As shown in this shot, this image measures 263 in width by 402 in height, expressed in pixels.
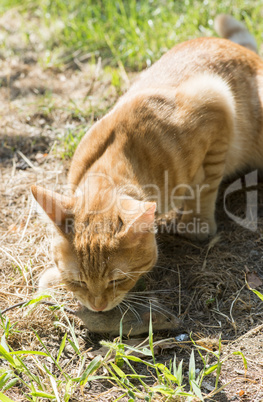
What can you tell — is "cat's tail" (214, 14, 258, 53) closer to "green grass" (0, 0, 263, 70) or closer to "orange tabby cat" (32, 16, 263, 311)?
"green grass" (0, 0, 263, 70)

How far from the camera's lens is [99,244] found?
245 cm

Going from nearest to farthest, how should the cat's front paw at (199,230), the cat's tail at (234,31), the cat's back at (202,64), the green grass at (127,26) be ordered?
the cat's back at (202,64) → the cat's front paw at (199,230) → the cat's tail at (234,31) → the green grass at (127,26)

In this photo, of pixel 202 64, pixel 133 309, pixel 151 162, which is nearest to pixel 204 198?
pixel 151 162

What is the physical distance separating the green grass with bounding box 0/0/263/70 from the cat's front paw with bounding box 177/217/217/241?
200cm

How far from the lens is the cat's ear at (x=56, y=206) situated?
2.39m

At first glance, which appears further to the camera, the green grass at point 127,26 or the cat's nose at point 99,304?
the green grass at point 127,26

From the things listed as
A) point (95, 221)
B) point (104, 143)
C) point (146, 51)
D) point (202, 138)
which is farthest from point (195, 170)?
point (146, 51)

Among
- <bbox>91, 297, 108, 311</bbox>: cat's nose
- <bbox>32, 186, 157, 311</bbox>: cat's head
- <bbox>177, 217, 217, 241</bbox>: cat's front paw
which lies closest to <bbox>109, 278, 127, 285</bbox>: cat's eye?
<bbox>32, 186, 157, 311</bbox>: cat's head

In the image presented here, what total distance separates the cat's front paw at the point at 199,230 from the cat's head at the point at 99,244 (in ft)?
3.10

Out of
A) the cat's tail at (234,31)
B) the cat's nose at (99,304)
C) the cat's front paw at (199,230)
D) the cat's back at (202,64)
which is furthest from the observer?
the cat's tail at (234,31)

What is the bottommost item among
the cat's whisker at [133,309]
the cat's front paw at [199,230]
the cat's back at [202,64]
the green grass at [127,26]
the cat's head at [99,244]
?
the cat's front paw at [199,230]

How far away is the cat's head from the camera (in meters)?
2.43

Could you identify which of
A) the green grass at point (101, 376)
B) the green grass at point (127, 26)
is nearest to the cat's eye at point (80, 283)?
the green grass at point (101, 376)

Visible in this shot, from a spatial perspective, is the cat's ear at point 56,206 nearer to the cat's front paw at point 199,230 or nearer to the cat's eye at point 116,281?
the cat's eye at point 116,281
